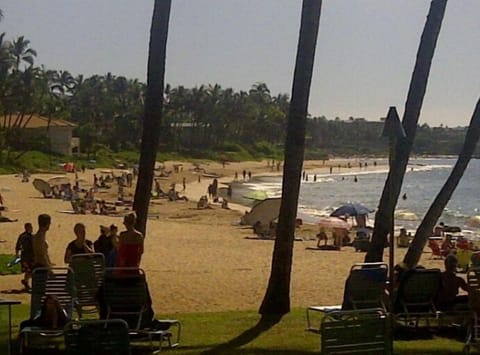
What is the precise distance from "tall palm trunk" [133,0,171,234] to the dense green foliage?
5681 cm

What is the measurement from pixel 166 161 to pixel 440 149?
3776 inches

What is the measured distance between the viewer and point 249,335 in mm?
8312

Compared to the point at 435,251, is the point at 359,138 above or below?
above

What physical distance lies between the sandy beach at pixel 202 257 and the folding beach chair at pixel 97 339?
21.5 feet

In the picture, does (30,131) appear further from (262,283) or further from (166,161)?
(262,283)

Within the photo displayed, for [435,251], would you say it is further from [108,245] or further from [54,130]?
[54,130]

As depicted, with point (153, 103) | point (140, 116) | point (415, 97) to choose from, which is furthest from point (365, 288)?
point (140, 116)

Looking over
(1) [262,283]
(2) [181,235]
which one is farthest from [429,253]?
(1) [262,283]

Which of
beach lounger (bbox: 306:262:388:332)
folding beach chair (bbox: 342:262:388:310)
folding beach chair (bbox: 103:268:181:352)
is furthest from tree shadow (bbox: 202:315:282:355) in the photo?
folding beach chair (bbox: 342:262:388:310)

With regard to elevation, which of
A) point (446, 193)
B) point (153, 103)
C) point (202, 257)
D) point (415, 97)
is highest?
point (415, 97)

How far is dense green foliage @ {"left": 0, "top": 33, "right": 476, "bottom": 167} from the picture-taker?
72500 mm

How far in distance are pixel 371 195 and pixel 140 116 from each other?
27.2 meters

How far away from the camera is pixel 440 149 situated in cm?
17575

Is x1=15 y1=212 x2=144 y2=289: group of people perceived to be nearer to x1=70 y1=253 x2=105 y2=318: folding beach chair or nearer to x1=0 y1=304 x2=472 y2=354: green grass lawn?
x1=70 y1=253 x2=105 y2=318: folding beach chair
